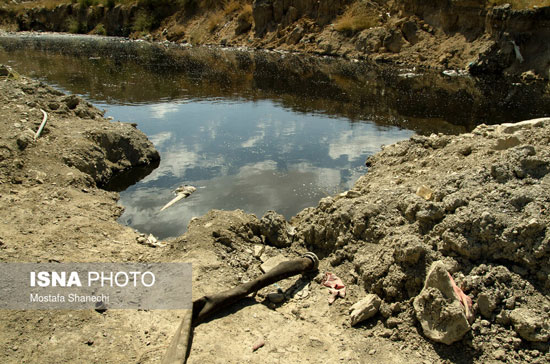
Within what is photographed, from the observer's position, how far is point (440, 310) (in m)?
4.18

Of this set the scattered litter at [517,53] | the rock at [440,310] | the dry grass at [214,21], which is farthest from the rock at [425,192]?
the dry grass at [214,21]

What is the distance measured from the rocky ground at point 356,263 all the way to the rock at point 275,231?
0.9 inches

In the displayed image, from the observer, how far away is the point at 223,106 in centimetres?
1731

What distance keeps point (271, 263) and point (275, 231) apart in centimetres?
72

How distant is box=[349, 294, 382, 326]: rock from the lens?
15.3 feet

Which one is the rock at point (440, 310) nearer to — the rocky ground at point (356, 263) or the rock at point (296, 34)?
the rocky ground at point (356, 263)

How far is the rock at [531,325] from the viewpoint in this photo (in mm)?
3966

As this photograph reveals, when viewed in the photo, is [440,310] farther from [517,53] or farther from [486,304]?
[517,53]

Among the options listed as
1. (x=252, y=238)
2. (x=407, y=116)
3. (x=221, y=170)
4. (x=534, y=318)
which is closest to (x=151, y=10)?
(x=407, y=116)

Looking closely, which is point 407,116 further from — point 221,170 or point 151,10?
point 151,10

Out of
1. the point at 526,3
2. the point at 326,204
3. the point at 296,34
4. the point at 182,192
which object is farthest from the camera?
the point at 296,34

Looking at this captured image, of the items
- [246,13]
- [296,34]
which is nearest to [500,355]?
[296,34]

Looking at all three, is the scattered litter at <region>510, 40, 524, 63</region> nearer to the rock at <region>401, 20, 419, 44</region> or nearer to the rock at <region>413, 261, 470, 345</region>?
the rock at <region>401, 20, 419, 44</region>

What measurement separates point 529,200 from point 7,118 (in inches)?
393
